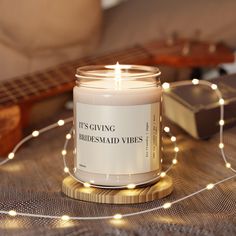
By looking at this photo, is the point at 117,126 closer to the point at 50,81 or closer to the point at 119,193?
the point at 119,193

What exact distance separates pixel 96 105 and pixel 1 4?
54cm

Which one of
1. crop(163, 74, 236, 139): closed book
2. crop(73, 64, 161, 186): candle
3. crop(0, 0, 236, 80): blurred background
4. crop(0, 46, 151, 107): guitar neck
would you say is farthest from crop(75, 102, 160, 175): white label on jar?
crop(0, 0, 236, 80): blurred background

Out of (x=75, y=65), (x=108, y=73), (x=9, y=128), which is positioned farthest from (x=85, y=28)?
(x=108, y=73)

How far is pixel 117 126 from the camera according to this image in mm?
571

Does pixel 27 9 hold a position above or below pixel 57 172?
above

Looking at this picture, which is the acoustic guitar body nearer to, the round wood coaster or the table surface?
the table surface

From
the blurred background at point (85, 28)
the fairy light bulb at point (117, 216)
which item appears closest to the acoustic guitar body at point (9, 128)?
the blurred background at point (85, 28)

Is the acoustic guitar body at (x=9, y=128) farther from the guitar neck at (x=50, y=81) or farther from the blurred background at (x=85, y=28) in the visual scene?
the blurred background at (x=85, y=28)

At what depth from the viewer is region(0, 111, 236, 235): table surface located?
51 cm

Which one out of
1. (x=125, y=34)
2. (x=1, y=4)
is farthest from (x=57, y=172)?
(x=125, y=34)

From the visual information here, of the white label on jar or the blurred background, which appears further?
the blurred background

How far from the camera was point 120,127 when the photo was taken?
57cm

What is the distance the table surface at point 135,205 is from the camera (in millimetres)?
506

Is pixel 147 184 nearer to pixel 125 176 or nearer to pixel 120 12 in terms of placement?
pixel 125 176
